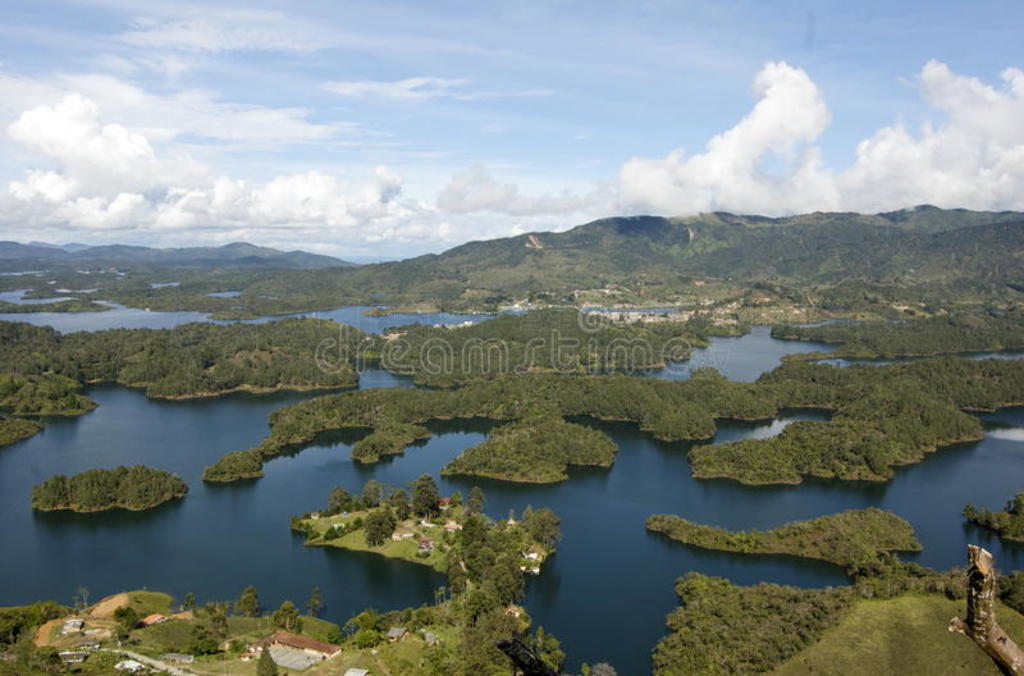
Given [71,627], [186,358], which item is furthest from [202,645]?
[186,358]

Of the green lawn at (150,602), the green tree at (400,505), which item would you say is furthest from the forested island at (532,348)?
the green lawn at (150,602)

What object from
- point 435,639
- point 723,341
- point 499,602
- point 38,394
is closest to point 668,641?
point 499,602

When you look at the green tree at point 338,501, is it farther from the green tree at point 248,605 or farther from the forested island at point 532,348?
the forested island at point 532,348

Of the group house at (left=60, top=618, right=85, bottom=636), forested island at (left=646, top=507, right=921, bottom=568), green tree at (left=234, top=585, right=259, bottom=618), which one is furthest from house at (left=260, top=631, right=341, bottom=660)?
forested island at (left=646, top=507, right=921, bottom=568)

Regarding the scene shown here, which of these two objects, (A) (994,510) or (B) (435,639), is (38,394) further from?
(A) (994,510)

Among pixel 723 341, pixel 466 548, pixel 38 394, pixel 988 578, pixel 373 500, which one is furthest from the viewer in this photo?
pixel 723 341
